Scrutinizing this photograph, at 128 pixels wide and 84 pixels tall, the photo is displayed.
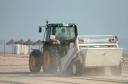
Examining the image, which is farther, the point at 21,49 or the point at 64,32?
the point at 21,49

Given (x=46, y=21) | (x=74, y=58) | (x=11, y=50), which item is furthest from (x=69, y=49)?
(x=11, y=50)

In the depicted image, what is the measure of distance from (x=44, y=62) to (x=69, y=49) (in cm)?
285

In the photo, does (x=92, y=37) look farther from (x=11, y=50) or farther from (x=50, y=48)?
(x=11, y=50)

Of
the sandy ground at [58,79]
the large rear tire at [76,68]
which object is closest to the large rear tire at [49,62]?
the sandy ground at [58,79]

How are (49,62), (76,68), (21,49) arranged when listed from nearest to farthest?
(76,68) → (49,62) → (21,49)

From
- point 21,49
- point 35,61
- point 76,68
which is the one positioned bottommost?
point 21,49

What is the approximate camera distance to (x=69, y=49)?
3219 cm

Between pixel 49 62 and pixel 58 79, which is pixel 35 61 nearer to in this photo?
pixel 49 62

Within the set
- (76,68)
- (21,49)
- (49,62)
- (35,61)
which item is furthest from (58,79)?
(21,49)

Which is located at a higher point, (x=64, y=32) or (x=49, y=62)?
(x=64, y=32)

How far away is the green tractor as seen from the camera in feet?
109

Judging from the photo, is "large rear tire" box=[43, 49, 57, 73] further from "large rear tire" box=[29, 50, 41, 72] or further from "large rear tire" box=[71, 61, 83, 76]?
"large rear tire" box=[71, 61, 83, 76]

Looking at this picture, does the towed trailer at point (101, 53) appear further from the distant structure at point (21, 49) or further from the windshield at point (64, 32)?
the distant structure at point (21, 49)

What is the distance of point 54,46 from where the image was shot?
3384 cm
